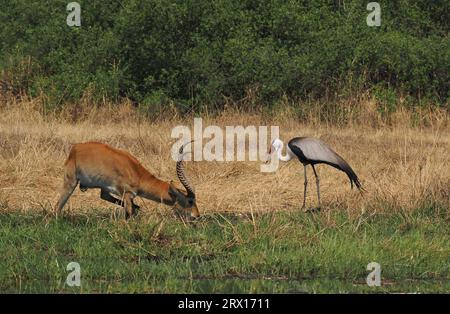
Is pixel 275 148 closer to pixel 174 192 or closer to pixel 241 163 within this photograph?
pixel 241 163

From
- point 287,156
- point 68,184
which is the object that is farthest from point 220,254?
point 287,156

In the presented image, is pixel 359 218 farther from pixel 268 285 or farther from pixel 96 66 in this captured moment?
pixel 96 66

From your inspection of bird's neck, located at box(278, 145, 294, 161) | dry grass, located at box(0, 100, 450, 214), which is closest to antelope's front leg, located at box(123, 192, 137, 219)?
dry grass, located at box(0, 100, 450, 214)

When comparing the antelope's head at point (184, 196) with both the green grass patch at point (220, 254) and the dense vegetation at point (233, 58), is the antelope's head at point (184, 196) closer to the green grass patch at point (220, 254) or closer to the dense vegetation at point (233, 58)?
the green grass patch at point (220, 254)

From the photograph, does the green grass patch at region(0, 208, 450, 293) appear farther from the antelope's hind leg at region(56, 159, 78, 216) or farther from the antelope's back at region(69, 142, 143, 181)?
the antelope's back at region(69, 142, 143, 181)

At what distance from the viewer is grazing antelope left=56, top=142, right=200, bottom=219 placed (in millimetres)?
9219

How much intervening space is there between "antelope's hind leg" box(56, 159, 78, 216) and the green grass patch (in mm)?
197

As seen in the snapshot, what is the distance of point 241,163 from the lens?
12.2 meters

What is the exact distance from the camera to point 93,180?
9.23 metres

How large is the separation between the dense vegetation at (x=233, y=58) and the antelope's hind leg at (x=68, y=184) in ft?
21.2

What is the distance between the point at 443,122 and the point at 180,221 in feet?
22.4

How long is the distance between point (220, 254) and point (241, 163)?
4093mm

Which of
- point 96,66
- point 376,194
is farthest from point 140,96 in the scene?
point 376,194

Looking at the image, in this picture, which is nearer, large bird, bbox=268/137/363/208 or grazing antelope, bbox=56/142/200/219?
grazing antelope, bbox=56/142/200/219
